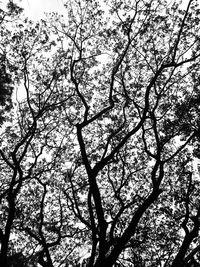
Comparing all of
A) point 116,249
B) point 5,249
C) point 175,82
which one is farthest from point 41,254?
point 175,82

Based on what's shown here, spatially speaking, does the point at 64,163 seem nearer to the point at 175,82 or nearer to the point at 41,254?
the point at 41,254

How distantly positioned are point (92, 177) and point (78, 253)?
11268mm

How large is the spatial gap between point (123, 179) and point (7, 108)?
6.85 meters

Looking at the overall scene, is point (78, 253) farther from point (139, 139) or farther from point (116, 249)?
point (116, 249)

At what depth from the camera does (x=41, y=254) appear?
34.3ft

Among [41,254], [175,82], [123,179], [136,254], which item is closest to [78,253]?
[136,254]

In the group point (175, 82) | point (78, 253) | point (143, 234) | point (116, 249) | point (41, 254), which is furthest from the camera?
point (78, 253)

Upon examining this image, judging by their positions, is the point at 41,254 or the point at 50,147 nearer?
the point at 41,254

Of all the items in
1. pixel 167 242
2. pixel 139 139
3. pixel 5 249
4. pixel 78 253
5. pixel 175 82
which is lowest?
pixel 5 249

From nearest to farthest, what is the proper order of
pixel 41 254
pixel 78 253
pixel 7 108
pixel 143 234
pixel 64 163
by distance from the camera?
pixel 41 254
pixel 7 108
pixel 143 234
pixel 64 163
pixel 78 253

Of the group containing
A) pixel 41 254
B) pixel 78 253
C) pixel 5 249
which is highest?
pixel 78 253

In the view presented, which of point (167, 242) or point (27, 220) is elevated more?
point (167, 242)

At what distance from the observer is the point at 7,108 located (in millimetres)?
12609

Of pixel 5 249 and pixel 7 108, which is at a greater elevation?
pixel 7 108
